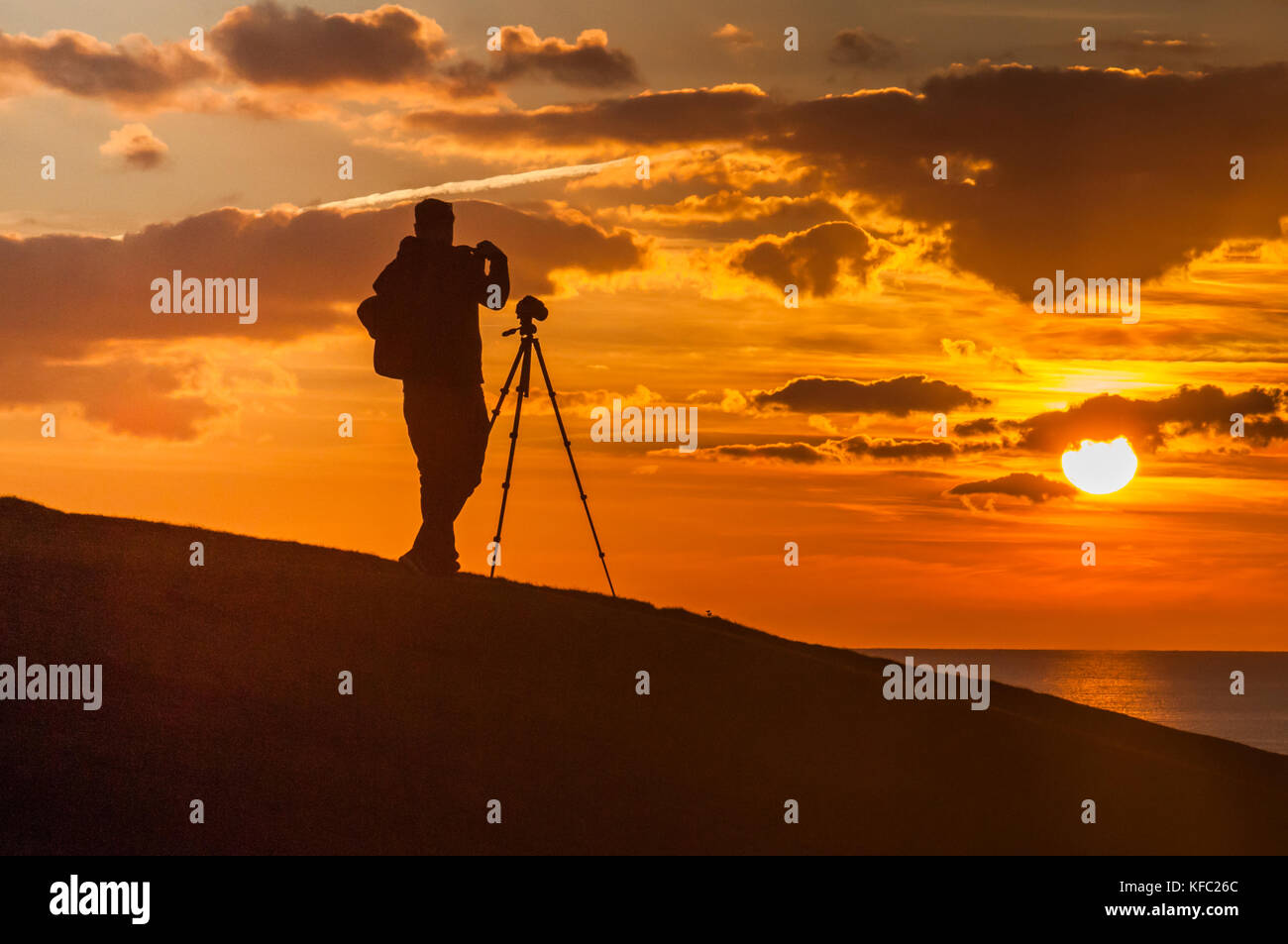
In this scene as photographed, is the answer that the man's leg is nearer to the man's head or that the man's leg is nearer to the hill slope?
the hill slope

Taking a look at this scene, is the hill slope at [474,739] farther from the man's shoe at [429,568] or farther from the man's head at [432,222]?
the man's head at [432,222]

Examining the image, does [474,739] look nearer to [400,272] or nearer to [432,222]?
[400,272]

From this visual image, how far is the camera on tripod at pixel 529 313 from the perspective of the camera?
64.4 feet

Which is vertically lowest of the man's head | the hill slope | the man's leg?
the hill slope

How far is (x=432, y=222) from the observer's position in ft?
61.6

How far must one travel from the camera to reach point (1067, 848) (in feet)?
50.3

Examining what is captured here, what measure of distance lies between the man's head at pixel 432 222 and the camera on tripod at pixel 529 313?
1.44 m

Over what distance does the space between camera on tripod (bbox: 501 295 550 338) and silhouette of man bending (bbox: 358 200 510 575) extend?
0.88 metres

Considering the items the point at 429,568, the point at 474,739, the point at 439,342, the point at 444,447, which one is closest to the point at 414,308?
the point at 439,342

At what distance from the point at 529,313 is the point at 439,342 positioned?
1.66 m

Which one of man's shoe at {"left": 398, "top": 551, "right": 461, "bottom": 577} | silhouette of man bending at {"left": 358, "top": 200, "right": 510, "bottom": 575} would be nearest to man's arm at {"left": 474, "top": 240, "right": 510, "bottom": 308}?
silhouette of man bending at {"left": 358, "top": 200, "right": 510, "bottom": 575}

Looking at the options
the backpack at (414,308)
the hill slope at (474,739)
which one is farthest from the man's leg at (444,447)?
the hill slope at (474,739)

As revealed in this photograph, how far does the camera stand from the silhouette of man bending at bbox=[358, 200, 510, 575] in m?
18.5
